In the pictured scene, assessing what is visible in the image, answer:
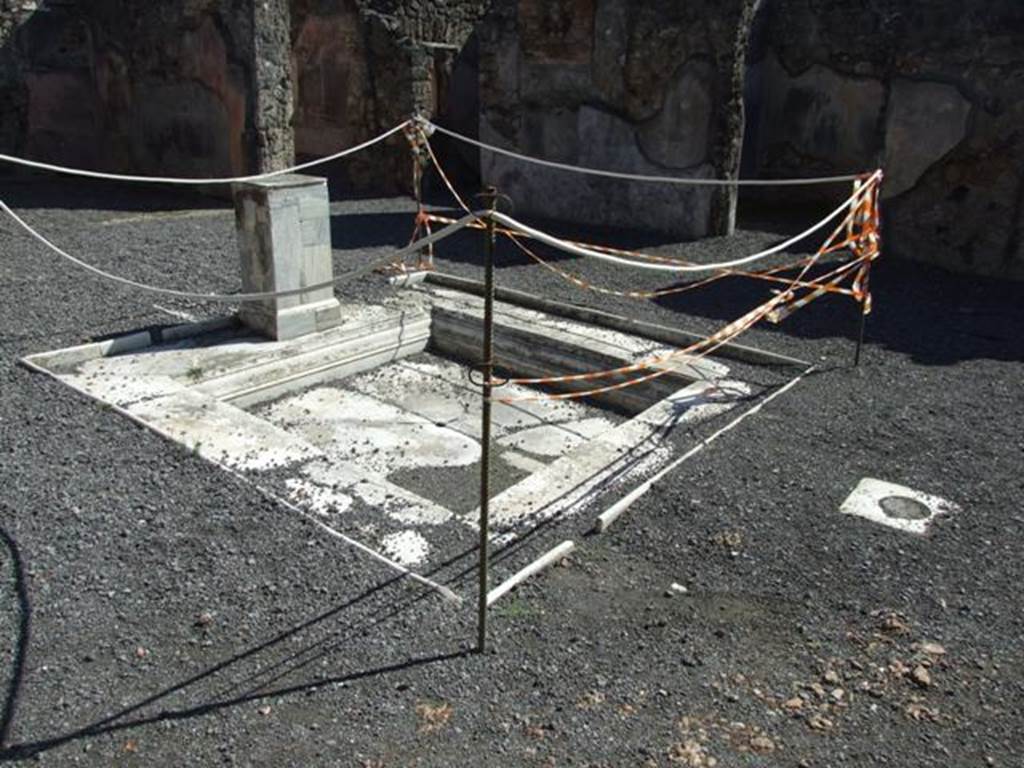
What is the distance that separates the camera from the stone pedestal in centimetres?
711

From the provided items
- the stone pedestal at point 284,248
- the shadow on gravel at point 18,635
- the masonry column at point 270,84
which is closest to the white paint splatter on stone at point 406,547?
the shadow on gravel at point 18,635

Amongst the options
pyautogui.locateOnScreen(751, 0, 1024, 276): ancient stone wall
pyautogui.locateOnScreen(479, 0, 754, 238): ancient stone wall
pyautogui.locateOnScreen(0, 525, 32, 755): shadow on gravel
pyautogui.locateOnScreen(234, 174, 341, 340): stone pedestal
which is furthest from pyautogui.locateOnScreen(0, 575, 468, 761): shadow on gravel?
pyautogui.locateOnScreen(479, 0, 754, 238): ancient stone wall

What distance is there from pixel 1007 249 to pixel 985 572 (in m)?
6.31

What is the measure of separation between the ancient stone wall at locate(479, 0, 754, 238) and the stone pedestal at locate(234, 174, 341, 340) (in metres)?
5.48

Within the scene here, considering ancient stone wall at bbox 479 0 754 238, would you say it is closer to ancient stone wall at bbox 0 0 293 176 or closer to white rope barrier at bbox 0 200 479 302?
ancient stone wall at bbox 0 0 293 176

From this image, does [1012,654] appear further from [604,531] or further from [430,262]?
[430,262]

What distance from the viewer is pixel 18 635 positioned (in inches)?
147

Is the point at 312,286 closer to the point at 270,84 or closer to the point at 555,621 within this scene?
the point at 555,621

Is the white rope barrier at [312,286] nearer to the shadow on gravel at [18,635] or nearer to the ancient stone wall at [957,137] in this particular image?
the shadow on gravel at [18,635]

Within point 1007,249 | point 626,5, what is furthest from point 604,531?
point 626,5

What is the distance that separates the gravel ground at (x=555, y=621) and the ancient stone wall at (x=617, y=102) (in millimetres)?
5787

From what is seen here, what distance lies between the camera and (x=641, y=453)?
5.62m

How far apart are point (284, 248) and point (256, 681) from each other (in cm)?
442

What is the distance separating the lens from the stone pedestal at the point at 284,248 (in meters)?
7.11
